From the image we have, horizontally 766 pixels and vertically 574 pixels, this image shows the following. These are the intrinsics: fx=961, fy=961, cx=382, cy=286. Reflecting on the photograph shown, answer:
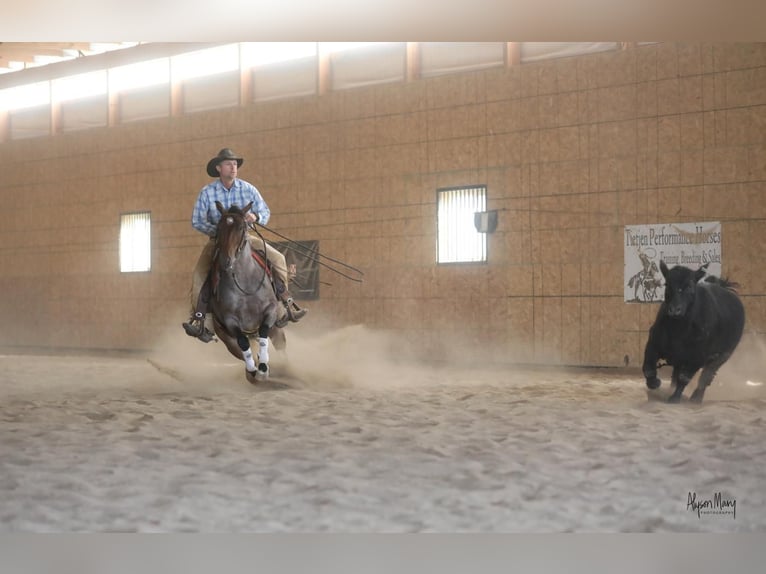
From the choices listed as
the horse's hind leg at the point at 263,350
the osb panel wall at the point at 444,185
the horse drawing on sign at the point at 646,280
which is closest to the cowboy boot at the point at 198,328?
the horse's hind leg at the point at 263,350

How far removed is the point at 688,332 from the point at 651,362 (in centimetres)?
34

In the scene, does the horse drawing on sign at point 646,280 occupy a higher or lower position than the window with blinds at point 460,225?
lower

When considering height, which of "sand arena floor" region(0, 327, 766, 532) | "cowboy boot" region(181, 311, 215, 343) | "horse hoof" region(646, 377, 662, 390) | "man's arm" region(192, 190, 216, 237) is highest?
"man's arm" region(192, 190, 216, 237)

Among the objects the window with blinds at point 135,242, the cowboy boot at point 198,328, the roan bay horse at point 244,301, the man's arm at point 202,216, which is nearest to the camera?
the roan bay horse at point 244,301

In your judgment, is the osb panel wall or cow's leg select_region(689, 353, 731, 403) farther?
the osb panel wall

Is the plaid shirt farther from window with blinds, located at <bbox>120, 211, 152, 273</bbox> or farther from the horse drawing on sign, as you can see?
window with blinds, located at <bbox>120, 211, 152, 273</bbox>

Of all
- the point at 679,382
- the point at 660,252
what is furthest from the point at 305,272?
the point at 679,382

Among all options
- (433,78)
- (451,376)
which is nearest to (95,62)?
(433,78)

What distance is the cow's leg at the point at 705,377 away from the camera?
669 centimetres

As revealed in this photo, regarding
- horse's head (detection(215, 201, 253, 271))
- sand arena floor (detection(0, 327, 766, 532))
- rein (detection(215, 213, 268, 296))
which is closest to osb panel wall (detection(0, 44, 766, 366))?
sand arena floor (detection(0, 327, 766, 532))

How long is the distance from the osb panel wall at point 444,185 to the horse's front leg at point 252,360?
2778 millimetres

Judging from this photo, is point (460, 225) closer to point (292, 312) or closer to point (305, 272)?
point (305, 272)

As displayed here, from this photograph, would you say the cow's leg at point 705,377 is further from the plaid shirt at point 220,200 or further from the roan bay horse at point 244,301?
the plaid shirt at point 220,200

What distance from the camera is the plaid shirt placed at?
282 inches
